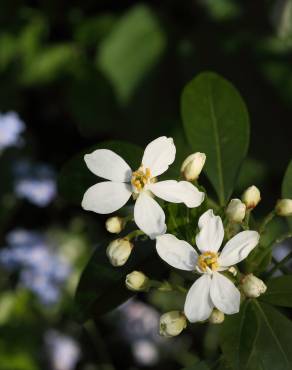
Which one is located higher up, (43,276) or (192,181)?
(192,181)

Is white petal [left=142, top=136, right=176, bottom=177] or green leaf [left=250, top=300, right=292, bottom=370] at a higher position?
white petal [left=142, top=136, right=176, bottom=177]

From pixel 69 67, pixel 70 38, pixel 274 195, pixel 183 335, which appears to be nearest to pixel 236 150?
pixel 274 195

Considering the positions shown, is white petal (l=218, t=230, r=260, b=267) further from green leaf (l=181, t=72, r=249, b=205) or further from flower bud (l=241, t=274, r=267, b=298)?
green leaf (l=181, t=72, r=249, b=205)

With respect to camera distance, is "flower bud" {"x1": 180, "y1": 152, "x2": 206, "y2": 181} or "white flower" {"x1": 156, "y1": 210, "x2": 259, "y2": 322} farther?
"flower bud" {"x1": 180, "y1": 152, "x2": 206, "y2": 181}

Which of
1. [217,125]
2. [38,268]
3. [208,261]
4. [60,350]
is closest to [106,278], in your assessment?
[208,261]

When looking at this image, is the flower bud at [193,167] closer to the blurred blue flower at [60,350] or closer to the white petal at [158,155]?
the white petal at [158,155]

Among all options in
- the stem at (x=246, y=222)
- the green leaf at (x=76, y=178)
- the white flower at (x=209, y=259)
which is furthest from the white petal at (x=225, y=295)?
the green leaf at (x=76, y=178)

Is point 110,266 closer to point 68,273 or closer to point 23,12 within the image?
point 68,273

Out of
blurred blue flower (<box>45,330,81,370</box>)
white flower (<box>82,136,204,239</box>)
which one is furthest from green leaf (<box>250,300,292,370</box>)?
blurred blue flower (<box>45,330,81,370</box>)
